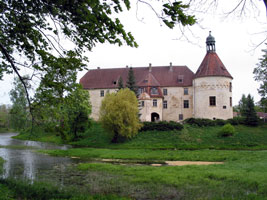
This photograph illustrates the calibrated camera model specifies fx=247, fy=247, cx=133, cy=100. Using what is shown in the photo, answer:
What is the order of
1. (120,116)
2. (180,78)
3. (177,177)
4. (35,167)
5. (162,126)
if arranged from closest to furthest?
1. (177,177)
2. (35,167)
3. (120,116)
4. (162,126)
5. (180,78)

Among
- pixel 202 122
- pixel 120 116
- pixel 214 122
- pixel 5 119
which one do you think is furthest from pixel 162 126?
pixel 5 119

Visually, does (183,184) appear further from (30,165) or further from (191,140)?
(191,140)

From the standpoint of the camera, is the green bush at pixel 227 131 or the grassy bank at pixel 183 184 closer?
the grassy bank at pixel 183 184

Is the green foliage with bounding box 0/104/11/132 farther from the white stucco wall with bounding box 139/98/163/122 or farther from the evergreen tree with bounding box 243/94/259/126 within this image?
the evergreen tree with bounding box 243/94/259/126

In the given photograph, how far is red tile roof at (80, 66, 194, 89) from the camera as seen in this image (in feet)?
143

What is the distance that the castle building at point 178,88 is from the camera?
3800 centimetres

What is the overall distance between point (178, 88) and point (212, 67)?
7.18 m

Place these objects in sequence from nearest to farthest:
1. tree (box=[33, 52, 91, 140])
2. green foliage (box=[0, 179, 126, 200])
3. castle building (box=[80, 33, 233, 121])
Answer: tree (box=[33, 52, 91, 140]), green foliage (box=[0, 179, 126, 200]), castle building (box=[80, 33, 233, 121])

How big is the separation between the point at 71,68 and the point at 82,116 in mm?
27372

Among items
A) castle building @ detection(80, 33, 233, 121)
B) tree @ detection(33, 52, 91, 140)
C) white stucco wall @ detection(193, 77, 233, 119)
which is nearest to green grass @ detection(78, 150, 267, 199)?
tree @ detection(33, 52, 91, 140)

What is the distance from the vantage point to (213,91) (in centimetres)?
3800

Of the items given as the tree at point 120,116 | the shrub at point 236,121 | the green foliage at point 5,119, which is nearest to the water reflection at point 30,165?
the green foliage at point 5,119

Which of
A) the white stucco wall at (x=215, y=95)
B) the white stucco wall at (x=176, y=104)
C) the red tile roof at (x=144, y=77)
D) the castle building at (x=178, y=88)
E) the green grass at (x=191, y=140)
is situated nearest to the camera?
the green grass at (x=191, y=140)

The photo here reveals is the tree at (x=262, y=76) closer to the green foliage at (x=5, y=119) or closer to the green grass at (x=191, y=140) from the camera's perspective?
the green grass at (x=191, y=140)
